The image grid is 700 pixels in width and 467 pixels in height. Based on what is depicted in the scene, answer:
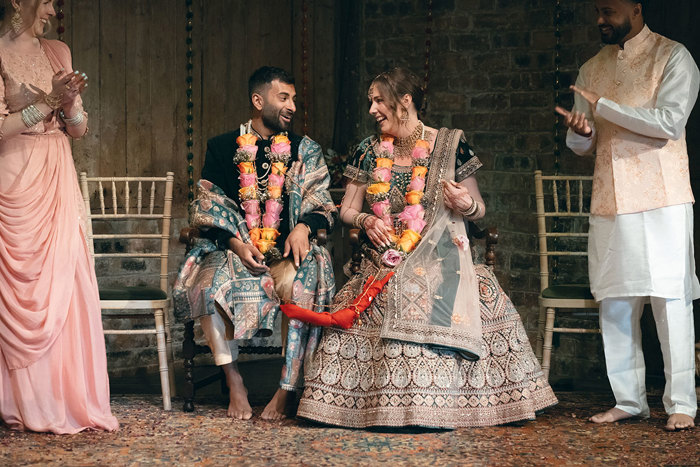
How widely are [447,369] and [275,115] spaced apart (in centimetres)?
147

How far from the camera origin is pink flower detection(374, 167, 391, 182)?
469cm

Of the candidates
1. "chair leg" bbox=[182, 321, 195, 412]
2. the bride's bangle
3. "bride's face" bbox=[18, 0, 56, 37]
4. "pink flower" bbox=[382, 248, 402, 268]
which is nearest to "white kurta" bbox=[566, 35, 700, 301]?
"pink flower" bbox=[382, 248, 402, 268]

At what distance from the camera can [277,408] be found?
181 inches

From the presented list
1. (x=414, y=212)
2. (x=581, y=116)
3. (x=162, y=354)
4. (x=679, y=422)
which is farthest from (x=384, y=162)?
(x=679, y=422)

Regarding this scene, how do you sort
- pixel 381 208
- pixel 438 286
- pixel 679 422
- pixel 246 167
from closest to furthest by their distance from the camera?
pixel 679 422, pixel 438 286, pixel 381 208, pixel 246 167

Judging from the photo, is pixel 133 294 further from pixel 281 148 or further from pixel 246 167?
pixel 281 148

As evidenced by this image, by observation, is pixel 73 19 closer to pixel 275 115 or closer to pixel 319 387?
pixel 275 115

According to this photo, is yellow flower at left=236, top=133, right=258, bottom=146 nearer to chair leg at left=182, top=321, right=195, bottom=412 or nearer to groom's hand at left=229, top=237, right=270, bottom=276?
groom's hand at left=229, top=237, right=270, bottom=276

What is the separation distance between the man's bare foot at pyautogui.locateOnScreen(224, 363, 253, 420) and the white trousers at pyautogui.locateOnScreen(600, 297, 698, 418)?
1.63m

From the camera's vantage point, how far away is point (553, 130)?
608cm

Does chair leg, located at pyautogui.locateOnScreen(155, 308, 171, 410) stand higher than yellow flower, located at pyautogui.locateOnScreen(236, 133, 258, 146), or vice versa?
yellow flower, located at pyautogui.locateOnScreen(236, 133, 258, 146)

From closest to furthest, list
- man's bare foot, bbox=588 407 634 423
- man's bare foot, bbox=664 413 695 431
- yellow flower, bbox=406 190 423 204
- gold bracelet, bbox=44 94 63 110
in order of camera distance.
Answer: gold bracelet, bbox=44 94 63 110 → man's bare foot, bbox=664 413 695 431 → man's bare foot, bbox=588 407 634 423 → yellow flower, bbox=406 190 423 204

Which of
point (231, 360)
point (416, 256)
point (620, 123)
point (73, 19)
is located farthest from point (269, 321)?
point (73, 19)

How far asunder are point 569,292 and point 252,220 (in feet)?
5.00
